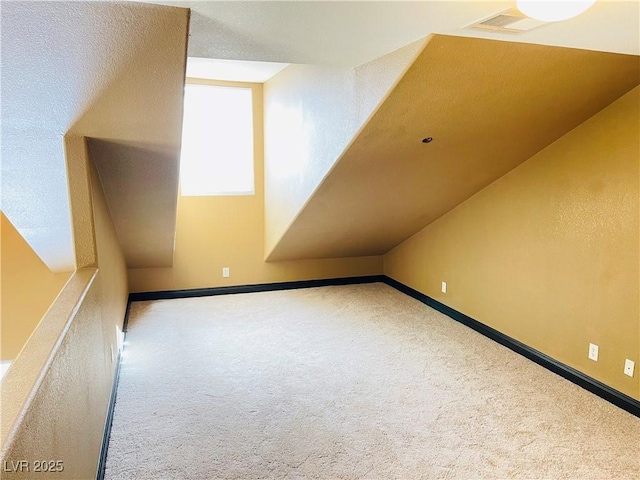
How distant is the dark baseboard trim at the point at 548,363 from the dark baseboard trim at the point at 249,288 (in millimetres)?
1089

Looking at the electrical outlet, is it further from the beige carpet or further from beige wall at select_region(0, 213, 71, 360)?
beige wall at select_region(0, 213, 71, 360)

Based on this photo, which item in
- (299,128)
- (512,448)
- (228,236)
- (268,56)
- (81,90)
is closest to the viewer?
(81,90)

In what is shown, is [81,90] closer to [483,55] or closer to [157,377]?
[483,55]

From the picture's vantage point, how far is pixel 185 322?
3.86m

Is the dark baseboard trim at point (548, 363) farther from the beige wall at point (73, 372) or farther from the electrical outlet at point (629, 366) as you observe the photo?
the beige wall at point (73, 372)

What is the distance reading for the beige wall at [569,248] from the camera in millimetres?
2291

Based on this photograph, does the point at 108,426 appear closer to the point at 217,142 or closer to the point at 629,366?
the point at 629,366

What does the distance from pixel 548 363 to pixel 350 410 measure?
4.78 ft

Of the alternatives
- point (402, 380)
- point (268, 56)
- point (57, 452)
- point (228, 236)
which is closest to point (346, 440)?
point (402, 380)

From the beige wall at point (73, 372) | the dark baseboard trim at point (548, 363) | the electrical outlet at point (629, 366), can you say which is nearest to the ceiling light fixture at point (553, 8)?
the beige wall at point (73, 372)

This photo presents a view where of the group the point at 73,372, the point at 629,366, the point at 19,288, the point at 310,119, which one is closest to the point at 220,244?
the point at 19,288

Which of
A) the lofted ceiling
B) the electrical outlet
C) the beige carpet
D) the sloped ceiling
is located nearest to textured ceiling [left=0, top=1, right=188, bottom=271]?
the lofted ceiling

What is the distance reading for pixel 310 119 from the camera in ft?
10.4

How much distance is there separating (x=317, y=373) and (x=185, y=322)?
1.61 meters
